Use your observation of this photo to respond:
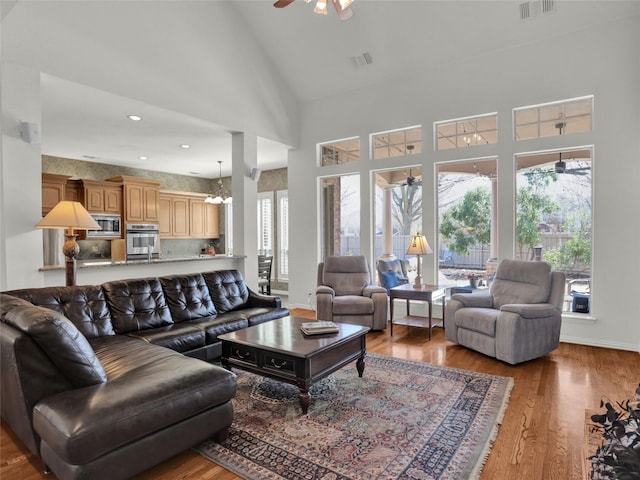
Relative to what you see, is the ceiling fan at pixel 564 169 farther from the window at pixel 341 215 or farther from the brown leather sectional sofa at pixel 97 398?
the brown leather sectional sofa at pixel 97 398

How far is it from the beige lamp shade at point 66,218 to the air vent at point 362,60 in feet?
13.5

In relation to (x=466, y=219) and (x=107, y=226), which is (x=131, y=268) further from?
(x=466, y=219)

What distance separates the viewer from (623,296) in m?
4.17

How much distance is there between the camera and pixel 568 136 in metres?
4.43

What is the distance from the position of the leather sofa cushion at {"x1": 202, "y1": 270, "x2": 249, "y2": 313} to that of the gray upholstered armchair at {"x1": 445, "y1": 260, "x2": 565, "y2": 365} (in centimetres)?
242

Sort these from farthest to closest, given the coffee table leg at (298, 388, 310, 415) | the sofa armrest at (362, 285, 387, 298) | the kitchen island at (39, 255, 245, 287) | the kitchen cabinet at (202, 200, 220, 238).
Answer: the kitchen cabinet at (202, 200, 220, 238) < the sofa armrest at (362, 285, 387, 298) < the kitchen island at (39, 255, 245, 287) < the coffee table leg at (298, 388, 310, 415)

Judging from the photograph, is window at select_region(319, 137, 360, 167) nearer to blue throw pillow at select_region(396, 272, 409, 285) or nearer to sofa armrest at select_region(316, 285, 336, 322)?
blue throw pillow at select_region(396, 272, 409, 285)

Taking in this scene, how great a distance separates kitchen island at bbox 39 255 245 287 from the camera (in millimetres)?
3707

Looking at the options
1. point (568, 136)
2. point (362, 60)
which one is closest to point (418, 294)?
point (568, 136)

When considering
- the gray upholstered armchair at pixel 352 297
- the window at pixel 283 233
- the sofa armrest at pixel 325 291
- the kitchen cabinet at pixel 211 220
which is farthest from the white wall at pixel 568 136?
the kitchen cabinet at pixel 211 220

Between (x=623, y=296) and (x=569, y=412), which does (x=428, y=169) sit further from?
(x=569, y=412)

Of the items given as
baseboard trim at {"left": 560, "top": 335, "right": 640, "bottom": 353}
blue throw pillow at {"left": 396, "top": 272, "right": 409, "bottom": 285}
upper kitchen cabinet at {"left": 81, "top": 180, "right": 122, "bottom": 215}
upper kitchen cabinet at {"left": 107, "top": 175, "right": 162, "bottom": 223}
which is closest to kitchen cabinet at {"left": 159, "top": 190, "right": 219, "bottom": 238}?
upper kitchen cabinet at {"left": 107, "top": 175, "right": 162, "bottom": 223}

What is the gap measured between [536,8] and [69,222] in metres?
5.38

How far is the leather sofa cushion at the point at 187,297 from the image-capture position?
12.5ft
